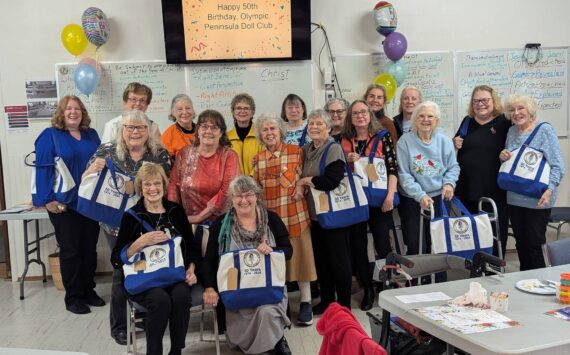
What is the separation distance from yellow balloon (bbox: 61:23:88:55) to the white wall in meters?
0.21

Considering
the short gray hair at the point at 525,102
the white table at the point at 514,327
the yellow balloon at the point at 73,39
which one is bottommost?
the white table at the point at 514,327

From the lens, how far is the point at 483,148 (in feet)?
11.5

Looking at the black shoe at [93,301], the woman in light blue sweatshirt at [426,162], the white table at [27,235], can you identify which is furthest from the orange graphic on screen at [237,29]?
the black shoe at [93,301]

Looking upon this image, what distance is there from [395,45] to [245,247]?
7.81ft

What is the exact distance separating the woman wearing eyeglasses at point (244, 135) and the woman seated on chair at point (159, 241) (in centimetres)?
74

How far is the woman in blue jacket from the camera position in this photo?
3.46 m

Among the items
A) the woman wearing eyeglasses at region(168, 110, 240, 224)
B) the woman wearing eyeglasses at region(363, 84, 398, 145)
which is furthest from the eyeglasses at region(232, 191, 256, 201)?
the woman wearing eyeglasses at region(363, 84, 398, 145)

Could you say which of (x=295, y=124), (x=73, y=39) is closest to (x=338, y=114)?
(x=295, y=124)

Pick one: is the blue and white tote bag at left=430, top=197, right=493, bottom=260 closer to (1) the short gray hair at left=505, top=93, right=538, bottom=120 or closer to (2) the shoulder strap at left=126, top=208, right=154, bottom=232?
(1) the short gray hair at left=505, top=93, right=538, bottom=120

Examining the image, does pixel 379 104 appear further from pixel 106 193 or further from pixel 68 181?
pixel 68 181

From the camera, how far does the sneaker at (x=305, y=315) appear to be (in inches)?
127

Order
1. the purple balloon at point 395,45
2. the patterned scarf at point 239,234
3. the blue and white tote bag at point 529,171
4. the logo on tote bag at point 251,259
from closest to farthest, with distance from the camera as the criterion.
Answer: the logo on tote bag at point 251,259 < the patterned scarf at point 239,234 < the blue and white tote bag at point 529,171 < the purple balloon at point 395,45

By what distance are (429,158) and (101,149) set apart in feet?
6.97

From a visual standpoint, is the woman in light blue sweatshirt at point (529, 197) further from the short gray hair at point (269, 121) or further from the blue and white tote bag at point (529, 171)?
the short gray hair at point (269, 121)
